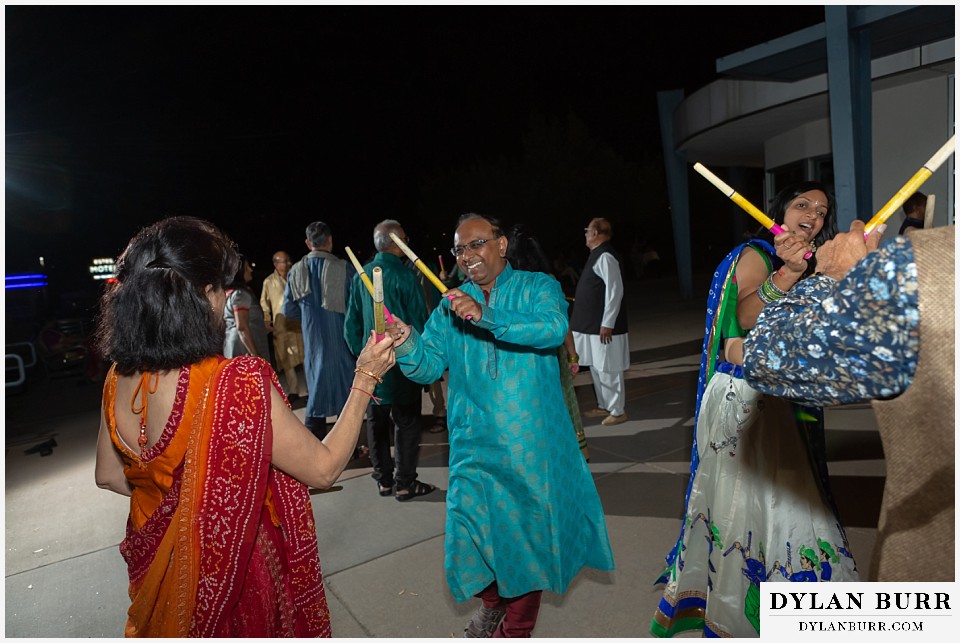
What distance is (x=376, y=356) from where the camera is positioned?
181 cm

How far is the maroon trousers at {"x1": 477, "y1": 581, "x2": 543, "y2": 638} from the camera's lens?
8.11ft

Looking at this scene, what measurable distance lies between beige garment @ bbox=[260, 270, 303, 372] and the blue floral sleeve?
22.7 ft

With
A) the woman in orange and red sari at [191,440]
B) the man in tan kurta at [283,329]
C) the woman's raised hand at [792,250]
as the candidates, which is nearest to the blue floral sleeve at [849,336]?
the woman's raised hand at [792,250]

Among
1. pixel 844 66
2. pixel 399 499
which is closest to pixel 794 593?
pixel 399 499

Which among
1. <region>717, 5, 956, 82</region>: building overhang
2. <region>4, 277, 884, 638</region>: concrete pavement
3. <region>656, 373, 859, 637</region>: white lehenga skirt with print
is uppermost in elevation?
<region>717, 5, 956, 82</region>: building overhang

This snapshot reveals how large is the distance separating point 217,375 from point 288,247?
43.6 meters

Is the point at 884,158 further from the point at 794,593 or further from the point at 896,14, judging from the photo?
the point at 794,593

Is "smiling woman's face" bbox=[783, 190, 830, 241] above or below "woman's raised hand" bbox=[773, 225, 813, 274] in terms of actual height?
above

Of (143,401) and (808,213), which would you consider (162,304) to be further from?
(808,213)

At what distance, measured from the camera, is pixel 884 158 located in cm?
995

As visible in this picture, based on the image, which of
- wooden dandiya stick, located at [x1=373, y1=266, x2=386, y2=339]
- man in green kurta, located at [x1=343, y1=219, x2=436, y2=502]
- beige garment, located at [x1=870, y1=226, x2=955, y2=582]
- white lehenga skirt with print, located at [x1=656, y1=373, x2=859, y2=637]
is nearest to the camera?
beige garment, located at [x1=870, y1=226, x2=955, y2=582]

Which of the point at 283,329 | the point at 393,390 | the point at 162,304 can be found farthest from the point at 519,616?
the point at 283,329

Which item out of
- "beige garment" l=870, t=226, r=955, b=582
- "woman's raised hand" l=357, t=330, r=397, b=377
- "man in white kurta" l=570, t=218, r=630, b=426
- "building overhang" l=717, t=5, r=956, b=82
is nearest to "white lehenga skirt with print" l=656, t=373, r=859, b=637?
"beige garment" l=870, t=226, r=955, b=582

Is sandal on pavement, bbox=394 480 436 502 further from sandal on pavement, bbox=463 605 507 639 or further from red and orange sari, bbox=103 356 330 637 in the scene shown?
red and orange sari, bbox=103 356 330 637
